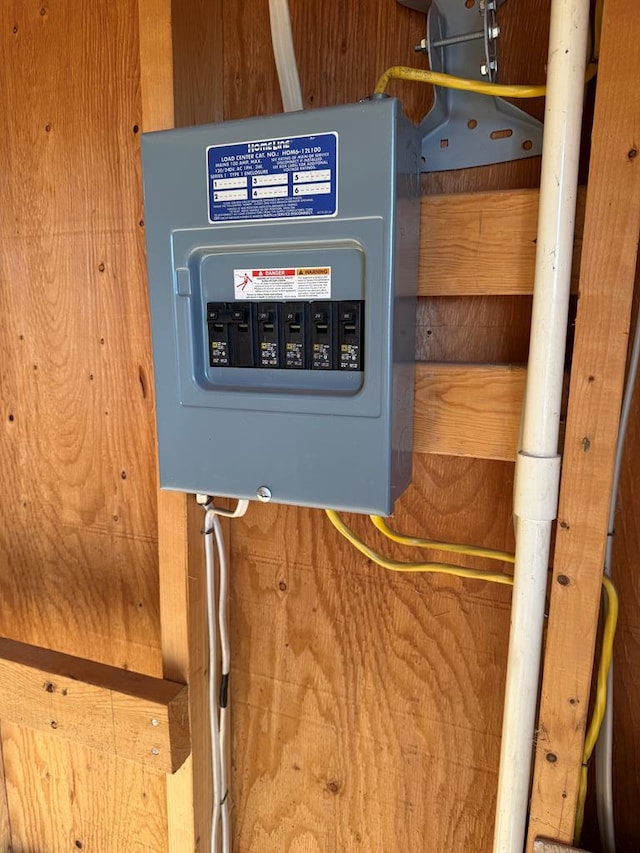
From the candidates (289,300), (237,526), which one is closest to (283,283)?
(289,300)

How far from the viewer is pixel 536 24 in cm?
68

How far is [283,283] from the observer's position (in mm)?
628

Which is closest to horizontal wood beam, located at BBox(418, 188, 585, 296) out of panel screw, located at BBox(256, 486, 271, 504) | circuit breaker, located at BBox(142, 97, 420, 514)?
circuit breaker, located at BBox(142, 97, 420, 514)

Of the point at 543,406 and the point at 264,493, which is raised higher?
the point at 543,406

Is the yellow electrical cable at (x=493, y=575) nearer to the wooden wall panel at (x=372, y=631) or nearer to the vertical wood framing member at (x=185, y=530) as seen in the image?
the wooden wall panel at (x=372, y=631)

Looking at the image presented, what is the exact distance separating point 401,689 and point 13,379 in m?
0.86

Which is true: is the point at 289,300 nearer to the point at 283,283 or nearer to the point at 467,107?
the point at 283,283

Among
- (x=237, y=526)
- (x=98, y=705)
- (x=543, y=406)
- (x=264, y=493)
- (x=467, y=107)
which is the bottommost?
(x=98, y=705)

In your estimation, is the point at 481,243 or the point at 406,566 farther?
the point at 406,566

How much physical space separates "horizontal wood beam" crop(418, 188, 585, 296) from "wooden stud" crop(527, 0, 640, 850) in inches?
2.0

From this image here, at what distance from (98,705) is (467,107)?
3.15 ft

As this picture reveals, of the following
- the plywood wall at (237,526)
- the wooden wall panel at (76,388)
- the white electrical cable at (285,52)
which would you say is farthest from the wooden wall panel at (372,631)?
the wooden wall panel at (76,388)

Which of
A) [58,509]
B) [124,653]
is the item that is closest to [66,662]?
[124,653]

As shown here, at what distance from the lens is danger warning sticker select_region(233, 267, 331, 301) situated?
0.61 meters
